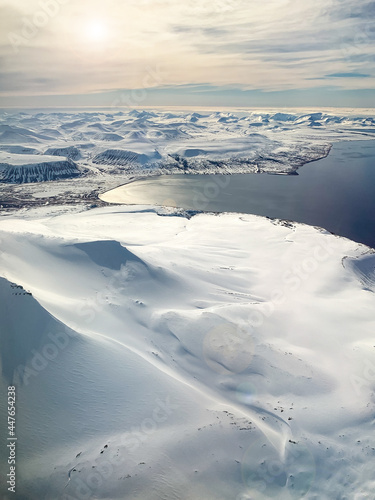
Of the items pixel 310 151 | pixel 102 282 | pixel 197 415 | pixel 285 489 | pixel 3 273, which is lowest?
pixel 285 489

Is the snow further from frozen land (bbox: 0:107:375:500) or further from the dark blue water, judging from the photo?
the dark blue water

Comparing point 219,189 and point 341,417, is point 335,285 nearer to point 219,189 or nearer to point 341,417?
point 341,417

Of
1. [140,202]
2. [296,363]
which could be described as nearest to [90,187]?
[140,202]

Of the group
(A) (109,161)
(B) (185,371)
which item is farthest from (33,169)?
(B) (185,371)

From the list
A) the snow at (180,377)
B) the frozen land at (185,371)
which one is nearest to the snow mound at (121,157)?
the frozen land at (185,371)

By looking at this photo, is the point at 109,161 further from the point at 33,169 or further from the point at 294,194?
the point at 294,194

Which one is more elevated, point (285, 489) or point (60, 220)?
point (60, 220)

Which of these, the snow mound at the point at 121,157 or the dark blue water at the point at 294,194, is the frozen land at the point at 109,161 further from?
the dark blue water at the point at 294,194
